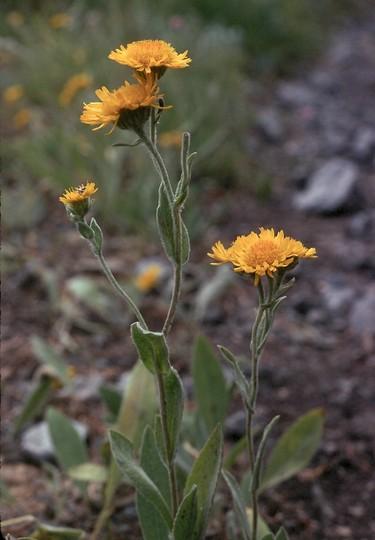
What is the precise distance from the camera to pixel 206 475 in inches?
57.5

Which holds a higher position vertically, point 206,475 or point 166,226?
point 166,226

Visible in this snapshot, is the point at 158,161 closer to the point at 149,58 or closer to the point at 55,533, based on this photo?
the point at 149,58

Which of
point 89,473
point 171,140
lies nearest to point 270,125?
point 171,140

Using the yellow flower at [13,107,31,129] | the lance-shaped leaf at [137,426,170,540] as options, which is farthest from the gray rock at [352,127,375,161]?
the lance-shaped leaf at [137,426,170,540]

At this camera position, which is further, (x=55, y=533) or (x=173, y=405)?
(x=55, y=533)

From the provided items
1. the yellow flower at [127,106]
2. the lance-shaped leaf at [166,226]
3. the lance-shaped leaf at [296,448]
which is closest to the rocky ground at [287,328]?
the lance-shaped leaf at [296,448]

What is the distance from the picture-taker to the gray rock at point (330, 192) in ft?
12.6

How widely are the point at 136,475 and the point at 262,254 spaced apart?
478 mm

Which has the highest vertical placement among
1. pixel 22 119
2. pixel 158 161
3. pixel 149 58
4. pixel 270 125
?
pixel 270 125

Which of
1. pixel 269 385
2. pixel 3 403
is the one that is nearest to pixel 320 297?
pixel 269 385

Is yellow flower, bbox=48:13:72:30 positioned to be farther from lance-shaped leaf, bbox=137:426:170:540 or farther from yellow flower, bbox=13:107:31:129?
lance-shaped leaf, bbox=137:426:170:540

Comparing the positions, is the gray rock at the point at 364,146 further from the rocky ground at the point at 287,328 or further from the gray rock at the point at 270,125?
the gray rock at the point at 270,125

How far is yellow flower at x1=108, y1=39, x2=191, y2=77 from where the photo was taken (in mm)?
1216

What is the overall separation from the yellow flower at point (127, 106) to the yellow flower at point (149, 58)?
24 mm
